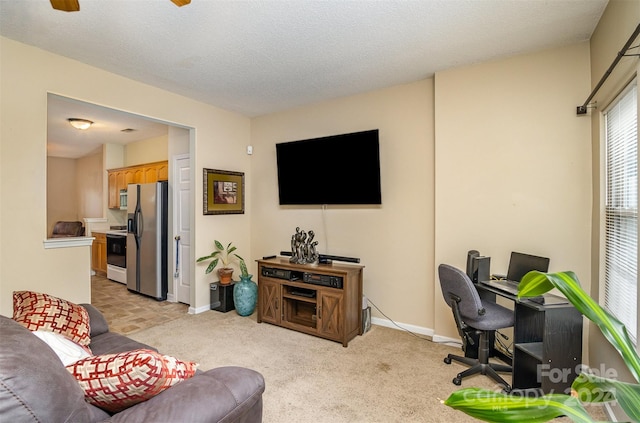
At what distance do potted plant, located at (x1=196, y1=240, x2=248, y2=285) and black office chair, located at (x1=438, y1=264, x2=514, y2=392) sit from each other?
2525 mm

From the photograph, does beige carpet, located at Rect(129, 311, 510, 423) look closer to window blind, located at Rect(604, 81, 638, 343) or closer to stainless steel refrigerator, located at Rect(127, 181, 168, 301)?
window blind, located at Rect(604, 81, 638, 343)

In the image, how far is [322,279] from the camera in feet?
10.6

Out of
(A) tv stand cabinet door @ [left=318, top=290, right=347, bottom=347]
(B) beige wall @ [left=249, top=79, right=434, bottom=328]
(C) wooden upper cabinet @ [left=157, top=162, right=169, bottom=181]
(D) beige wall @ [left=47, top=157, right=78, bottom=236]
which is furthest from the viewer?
(D) beige wall @ [left=47, top=157, right=78, bottom=236]

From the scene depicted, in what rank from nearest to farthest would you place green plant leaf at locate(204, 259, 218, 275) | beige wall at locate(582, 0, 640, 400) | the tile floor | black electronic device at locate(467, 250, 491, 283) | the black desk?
beige wall at locate(582, 0, 640, 400)
the black desk
black electronic device at locate(467, 250, 491, 283)
the tile floor
green plant leaf at locate(204, 259, 218, 275)

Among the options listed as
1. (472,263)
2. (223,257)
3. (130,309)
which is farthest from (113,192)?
(472,263)

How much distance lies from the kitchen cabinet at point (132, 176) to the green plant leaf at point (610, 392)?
5.50 metres

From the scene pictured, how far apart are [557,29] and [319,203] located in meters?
2.71

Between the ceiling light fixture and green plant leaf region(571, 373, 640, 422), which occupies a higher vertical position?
the ceiling light fixture

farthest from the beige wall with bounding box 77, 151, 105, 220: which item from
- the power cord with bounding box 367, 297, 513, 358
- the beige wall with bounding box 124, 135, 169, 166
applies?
the power cord with bounding box 367, 297, 513, 358

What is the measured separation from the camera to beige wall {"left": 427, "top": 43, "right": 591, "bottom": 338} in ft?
8.29

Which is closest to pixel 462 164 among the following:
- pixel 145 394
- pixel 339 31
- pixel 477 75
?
pixel 477 75

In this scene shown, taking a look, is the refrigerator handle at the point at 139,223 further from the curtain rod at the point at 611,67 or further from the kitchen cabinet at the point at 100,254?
the curtain rod at the point at 611,67

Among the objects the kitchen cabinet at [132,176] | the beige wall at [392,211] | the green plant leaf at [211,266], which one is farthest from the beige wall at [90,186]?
the beige wall at [392,211]

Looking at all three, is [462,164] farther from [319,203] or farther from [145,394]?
[145,394]
